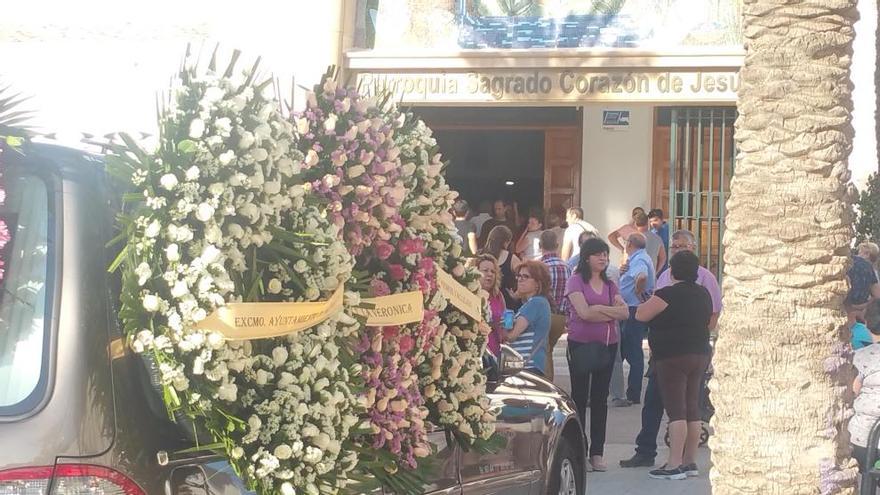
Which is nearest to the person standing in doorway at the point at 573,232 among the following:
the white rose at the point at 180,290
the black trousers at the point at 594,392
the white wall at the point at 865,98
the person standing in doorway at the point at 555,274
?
the person standing in doorway at the point at 555,274

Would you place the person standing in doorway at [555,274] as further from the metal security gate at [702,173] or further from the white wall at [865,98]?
the white wall at [865,98]

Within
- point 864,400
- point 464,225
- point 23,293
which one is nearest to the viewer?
point 23,293

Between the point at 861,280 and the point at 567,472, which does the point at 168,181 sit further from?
the point at 861,280

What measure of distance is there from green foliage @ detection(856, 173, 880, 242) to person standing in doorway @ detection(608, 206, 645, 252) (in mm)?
2296

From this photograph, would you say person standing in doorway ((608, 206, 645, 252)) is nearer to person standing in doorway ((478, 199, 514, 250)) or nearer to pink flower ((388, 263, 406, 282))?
person standing in doorway ((478, 199, 514, 250))

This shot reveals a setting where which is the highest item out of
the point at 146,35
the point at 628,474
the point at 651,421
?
the point at 146,35

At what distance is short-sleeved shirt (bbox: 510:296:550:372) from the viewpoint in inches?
364

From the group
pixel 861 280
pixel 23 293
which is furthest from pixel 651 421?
pixel 23 293

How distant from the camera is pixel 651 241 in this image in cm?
1453

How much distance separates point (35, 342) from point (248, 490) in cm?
71

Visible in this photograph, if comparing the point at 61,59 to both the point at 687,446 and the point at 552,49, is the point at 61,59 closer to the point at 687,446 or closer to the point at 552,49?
the point at 552,49

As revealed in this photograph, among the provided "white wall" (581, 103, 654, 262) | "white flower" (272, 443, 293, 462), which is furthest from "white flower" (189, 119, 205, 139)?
"white wall" (581, 103, 654, 262)

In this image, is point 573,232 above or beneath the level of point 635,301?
above

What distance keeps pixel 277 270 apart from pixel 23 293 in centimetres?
74
